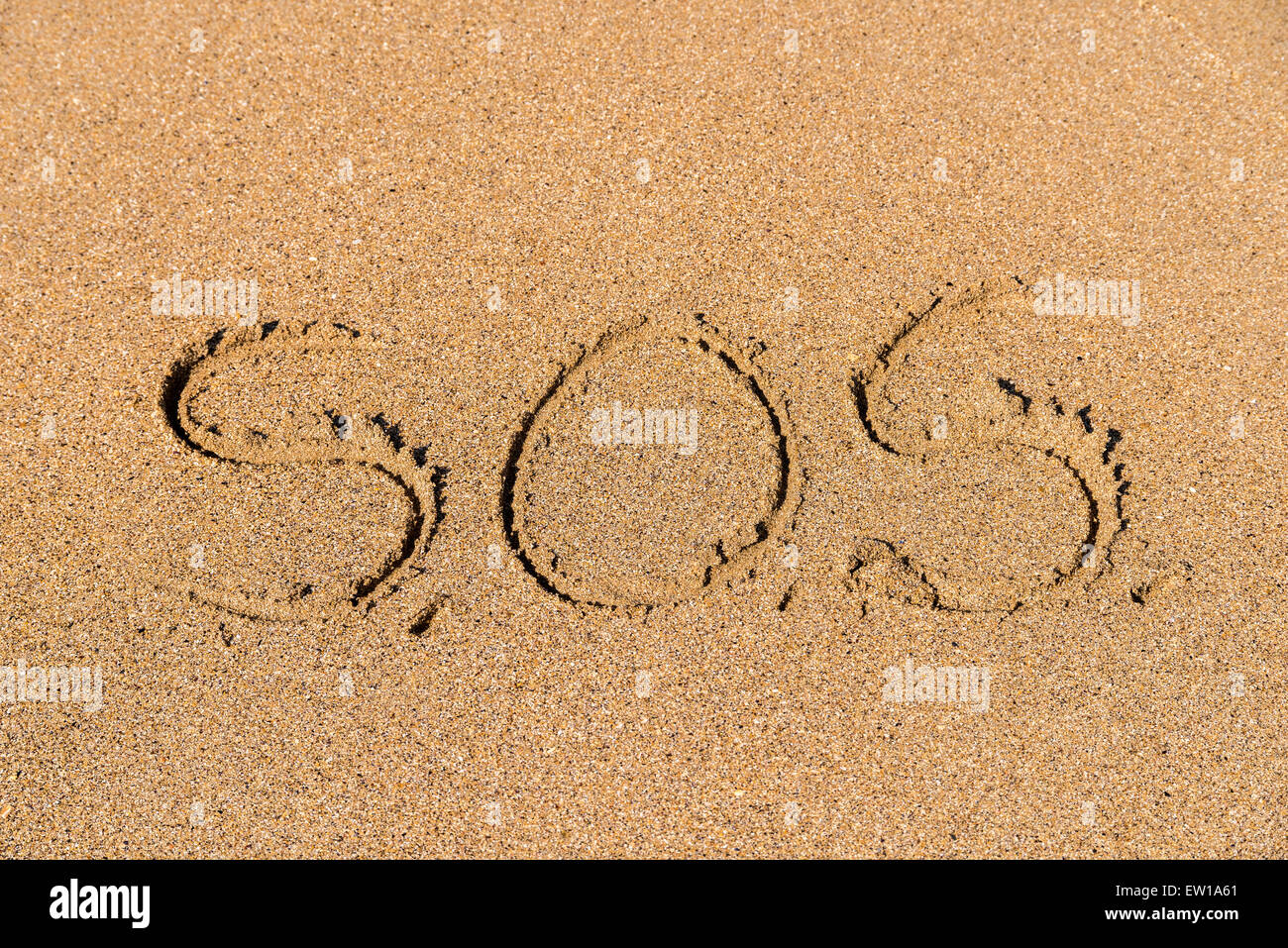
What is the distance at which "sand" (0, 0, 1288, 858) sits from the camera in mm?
2684

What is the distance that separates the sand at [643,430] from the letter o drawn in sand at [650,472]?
0.01m

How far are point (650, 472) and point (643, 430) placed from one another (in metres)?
0.15

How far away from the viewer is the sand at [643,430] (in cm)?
268

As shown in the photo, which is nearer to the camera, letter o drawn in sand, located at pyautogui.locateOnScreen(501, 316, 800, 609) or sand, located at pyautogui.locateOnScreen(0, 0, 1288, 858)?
sand, located at pyautogui.locateOnScreen(0, 0, 1288, 858)

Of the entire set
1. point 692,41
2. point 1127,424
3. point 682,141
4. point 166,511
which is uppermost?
point 692,41

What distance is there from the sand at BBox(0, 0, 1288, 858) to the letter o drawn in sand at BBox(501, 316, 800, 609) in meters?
0.01

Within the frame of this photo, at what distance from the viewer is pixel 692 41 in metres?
3.57

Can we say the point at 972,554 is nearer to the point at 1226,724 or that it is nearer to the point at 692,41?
the point at 1226,724

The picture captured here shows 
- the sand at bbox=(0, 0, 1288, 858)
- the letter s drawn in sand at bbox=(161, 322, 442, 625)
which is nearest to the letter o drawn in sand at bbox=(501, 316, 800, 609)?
the sand at bbox=(0, 0, 1288, 858)

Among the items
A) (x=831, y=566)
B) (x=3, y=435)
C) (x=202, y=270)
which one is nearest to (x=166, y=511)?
(x=3, y=435)

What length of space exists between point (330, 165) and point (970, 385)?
8.02 feet

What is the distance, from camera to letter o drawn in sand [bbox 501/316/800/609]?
2875 mm

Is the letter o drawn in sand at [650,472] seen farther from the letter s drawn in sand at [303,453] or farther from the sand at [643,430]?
the letter s drawn in sand at [303,453]

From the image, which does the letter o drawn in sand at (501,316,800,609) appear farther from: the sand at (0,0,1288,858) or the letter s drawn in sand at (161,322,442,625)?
the letter s drawn in sand at (161,322,442,625)
